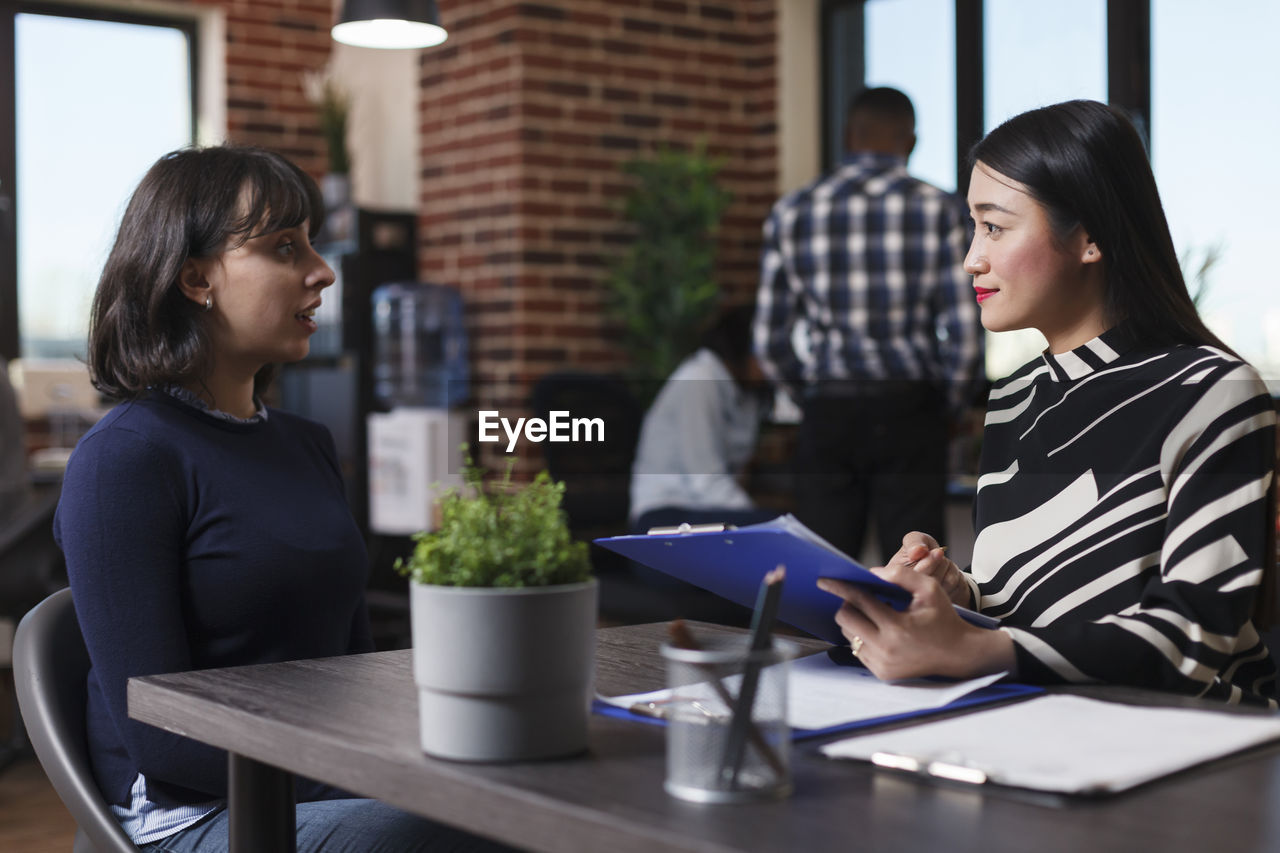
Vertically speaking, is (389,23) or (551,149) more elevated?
(389,23)

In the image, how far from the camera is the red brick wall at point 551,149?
481 centimetres

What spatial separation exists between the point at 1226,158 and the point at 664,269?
1818 millimetres

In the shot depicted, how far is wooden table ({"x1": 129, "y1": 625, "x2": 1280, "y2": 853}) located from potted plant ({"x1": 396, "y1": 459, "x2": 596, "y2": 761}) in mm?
19

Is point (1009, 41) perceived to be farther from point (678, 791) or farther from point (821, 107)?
point (678, 791)

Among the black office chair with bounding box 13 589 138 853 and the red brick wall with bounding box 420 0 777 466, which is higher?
the red brick wall with bounding box 420 0 777 466

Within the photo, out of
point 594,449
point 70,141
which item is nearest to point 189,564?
point 594,449

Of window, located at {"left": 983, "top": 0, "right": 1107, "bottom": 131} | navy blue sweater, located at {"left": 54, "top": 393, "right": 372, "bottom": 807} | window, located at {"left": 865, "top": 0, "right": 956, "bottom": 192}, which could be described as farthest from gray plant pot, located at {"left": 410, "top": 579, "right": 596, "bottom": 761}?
window, located at {"left": 865, "top": 0, "right": 956, "bottom": 192}

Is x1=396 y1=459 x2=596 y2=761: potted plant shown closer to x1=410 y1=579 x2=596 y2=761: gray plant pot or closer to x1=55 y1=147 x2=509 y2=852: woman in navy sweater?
x1=410 y1=579 x2=596 y2=761: gray plant pot

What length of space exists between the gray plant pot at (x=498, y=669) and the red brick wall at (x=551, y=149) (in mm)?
3933

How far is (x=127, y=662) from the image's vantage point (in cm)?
136

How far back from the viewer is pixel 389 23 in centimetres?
368

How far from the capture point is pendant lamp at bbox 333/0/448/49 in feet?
11.7

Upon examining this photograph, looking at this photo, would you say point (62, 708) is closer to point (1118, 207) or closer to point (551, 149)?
point (1118, 207)

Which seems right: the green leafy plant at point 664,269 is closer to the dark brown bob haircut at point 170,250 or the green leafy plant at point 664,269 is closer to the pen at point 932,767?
the dark brown bob haircut at point 170,250
